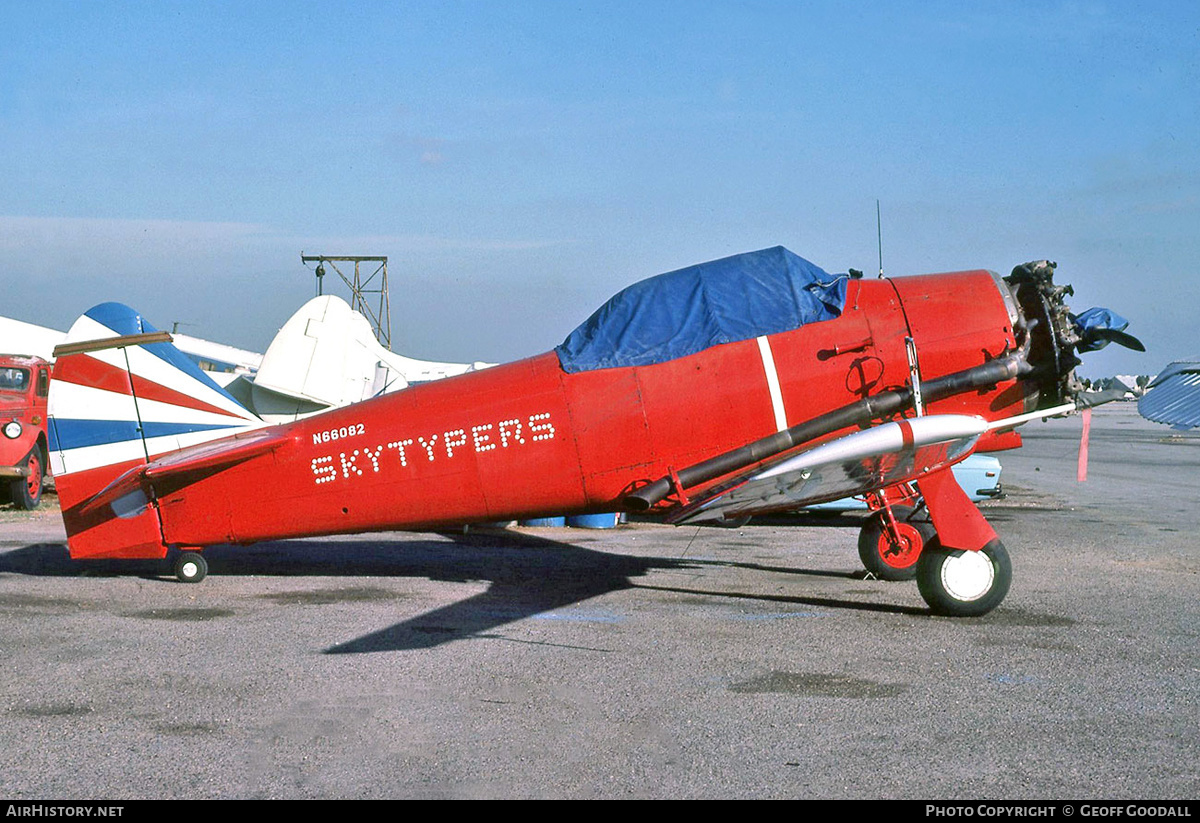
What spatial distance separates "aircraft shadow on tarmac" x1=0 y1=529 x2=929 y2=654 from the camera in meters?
8.05

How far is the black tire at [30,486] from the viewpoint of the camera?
1695cm

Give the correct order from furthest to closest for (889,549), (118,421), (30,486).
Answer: (30,486) < (889,549) < (118,421)

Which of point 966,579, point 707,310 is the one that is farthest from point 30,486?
point 966,579

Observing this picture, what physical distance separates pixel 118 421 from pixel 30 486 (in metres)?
9.23

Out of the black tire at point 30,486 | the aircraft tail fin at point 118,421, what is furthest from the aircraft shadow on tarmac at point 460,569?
the black tire at point 30,486

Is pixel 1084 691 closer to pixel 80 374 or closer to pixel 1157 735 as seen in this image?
pixel 1157 735

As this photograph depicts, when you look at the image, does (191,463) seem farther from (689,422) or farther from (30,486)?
(30,486)

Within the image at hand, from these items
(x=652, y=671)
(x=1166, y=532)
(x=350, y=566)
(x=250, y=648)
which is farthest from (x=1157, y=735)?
(x=1166, y=532)

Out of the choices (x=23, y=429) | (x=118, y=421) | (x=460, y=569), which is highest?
(x=23, y=429)

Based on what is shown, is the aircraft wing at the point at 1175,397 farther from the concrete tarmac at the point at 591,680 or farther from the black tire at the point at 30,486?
the black tire at the point at 30,486

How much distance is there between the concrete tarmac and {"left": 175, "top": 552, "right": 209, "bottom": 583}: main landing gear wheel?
0.48ft

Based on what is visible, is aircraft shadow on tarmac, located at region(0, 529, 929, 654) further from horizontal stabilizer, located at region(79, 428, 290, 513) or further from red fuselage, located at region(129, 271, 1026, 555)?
horizontal stabilizer, located at region(79, 428, 290, 513)

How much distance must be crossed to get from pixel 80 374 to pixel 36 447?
8.99 m

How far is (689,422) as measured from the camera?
27.2ft
